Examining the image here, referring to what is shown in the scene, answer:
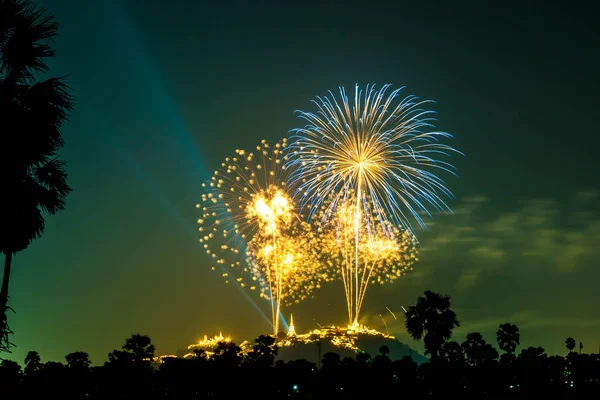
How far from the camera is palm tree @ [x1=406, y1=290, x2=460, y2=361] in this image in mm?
88625

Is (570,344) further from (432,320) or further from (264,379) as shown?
(264,379)

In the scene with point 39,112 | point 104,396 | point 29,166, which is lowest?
point 104,396

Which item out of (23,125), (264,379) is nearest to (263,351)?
Result: (264,379)

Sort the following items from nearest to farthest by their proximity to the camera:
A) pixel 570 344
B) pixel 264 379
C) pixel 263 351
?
pixel 264 379 < pixel 263 351 < pixel 570 344

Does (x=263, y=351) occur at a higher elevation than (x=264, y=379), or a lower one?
higher

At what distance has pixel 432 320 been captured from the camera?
88.7 m

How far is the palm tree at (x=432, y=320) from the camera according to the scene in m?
88.6

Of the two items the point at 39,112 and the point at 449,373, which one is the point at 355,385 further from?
the point at 39,112

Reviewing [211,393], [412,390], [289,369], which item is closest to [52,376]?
[211,393]

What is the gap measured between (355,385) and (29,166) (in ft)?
155

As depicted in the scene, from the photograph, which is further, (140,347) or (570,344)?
(570,344)

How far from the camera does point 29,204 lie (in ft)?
90.3

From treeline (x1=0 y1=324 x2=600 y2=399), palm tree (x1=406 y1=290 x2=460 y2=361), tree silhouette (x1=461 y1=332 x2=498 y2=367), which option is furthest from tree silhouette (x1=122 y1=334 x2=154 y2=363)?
tree silhouette (x1=461 y1=332 x2=498 y2=367)

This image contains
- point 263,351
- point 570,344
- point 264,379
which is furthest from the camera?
point 570,344
